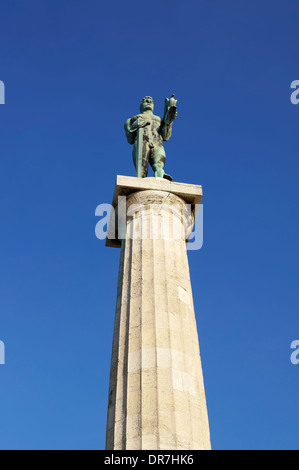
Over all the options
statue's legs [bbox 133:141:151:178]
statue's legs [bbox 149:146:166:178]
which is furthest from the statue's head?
statue's legs [bbox 149:146:166:178]

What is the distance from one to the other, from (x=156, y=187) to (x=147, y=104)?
478 centimetres

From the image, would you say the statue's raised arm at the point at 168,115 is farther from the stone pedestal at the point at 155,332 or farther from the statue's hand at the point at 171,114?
the stone pedestal at the point at 155,332

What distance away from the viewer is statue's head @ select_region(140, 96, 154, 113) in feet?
68.9

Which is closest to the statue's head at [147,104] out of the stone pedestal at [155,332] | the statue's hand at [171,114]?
the statue's hand at [171,114]

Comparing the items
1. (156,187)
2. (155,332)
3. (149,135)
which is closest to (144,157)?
(149,135)

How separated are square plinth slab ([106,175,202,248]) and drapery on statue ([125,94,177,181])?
47.9 inches

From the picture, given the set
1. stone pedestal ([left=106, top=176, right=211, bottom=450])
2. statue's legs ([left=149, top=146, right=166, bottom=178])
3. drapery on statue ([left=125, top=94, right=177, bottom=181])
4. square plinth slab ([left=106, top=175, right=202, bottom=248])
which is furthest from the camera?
drapery on statue ([left=125, top=94, right=177, bottom=181])

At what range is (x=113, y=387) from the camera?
13.6m

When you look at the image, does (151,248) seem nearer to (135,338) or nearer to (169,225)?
(169,225)

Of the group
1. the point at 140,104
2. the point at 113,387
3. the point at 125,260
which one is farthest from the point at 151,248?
the point at 140,104

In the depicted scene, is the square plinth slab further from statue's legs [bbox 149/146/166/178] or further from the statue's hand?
the statue's hand

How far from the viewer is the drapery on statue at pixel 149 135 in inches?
765

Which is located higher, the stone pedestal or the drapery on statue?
the drapery on statue
